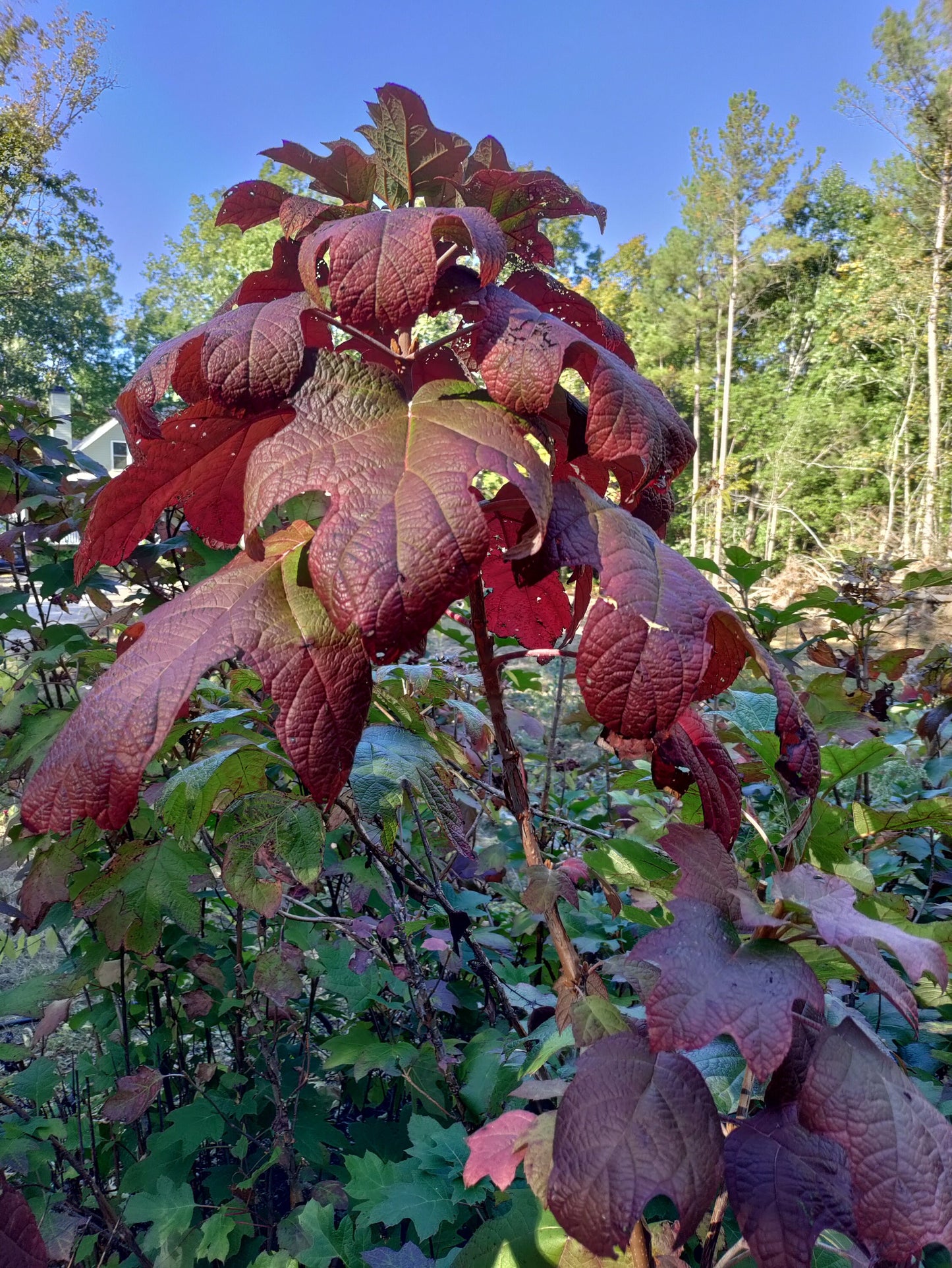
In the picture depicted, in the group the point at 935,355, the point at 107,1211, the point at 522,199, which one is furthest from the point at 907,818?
the point at 935,355

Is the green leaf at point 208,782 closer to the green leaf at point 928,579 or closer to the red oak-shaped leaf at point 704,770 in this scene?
the red oak-shaped leaf at point 704,770

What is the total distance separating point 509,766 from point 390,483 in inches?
12.1

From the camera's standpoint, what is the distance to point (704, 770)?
0.60 m

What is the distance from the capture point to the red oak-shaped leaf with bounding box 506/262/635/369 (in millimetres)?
672

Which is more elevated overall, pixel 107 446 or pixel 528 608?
pixel 107 446

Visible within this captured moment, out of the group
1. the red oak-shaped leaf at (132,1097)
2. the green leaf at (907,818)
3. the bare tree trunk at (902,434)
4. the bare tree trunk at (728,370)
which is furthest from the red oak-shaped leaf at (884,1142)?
the bare tree trunk at (728,370)

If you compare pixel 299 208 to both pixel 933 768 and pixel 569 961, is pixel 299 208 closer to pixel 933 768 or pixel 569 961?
pixel 569 961

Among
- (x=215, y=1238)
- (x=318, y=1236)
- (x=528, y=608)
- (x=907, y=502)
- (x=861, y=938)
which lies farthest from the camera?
(x=907, y=502)

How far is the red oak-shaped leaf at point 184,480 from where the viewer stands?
0.62 m

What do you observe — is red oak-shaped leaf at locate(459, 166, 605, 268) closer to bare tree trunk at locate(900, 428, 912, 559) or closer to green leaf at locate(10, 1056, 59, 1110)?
green leaf at locate(10, 1056, 59, 1110)

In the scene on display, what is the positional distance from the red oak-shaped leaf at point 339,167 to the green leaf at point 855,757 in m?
0.73

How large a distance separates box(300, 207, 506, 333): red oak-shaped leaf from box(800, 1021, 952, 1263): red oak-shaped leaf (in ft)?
1.95

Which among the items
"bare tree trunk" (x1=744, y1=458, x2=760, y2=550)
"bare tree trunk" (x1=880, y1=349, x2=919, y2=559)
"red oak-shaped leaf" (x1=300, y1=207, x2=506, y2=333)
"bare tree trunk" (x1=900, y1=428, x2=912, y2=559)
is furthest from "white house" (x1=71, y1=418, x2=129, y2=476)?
"red oak-shaped leaf" (x1=300, y1=207, x2=506, y2=333)

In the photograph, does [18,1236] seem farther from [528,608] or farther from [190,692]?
[528,608]
